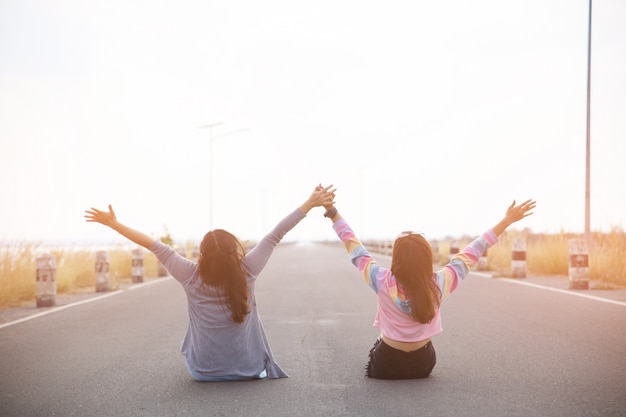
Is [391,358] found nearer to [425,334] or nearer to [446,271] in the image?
[425,334]

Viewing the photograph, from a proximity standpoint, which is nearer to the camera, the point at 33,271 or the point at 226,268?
the point at 226,268

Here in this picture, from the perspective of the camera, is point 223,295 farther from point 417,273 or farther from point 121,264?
point 121,264

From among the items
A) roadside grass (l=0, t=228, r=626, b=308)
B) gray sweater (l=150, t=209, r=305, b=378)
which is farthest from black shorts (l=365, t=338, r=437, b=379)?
roadside grass (l=0, t=228, r=626, b=308)

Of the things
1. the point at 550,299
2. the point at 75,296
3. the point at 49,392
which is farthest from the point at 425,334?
the point at 75,296

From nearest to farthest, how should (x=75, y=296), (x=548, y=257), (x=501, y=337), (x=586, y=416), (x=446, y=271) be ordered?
(x=586, y=416)
(x=446, y=271)
(x=501, y=337)
(x=75, y=296)
(x=548, y=257)

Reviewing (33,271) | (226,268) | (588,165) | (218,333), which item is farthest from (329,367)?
(588,165)

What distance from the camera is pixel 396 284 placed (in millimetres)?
5281

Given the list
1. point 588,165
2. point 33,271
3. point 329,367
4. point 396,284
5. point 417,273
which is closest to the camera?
point 417,273

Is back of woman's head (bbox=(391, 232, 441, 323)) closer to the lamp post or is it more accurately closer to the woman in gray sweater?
the woman in gray sweater

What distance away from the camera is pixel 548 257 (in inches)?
746

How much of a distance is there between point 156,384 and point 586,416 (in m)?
3.23

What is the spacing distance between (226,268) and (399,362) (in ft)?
5.22

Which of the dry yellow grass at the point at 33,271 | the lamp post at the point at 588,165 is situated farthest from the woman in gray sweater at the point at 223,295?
the lamp post at the point at 588,165

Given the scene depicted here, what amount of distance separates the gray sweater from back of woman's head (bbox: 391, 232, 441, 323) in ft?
3.10
